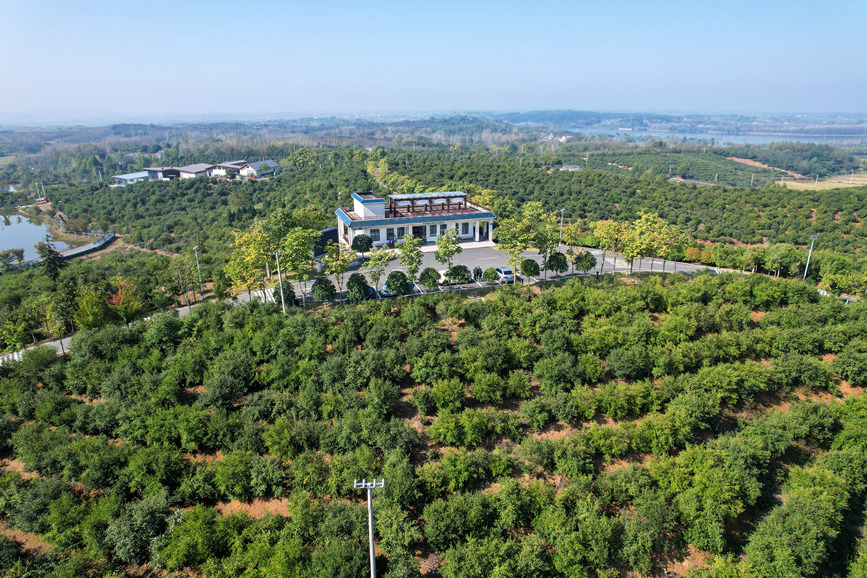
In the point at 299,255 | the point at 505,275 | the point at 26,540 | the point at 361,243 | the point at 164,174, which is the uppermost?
the point at 164,174

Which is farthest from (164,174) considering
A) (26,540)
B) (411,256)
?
(26,540)

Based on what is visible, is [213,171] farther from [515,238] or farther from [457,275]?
[515,238]

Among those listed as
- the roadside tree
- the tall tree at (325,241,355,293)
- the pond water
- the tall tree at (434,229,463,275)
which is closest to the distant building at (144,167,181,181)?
the pond water

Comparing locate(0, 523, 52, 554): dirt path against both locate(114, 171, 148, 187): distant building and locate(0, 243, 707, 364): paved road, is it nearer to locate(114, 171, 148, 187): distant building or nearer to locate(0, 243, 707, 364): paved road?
locate(0, 243, 707, 364): paved road

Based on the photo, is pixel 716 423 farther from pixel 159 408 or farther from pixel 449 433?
pixel 159 408

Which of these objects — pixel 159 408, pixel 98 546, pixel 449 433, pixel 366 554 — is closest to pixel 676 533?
pixel 449 433

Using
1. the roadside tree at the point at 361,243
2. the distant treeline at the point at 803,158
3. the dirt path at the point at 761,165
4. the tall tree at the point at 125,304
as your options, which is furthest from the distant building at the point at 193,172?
the distant treeline at the point at 803,158
